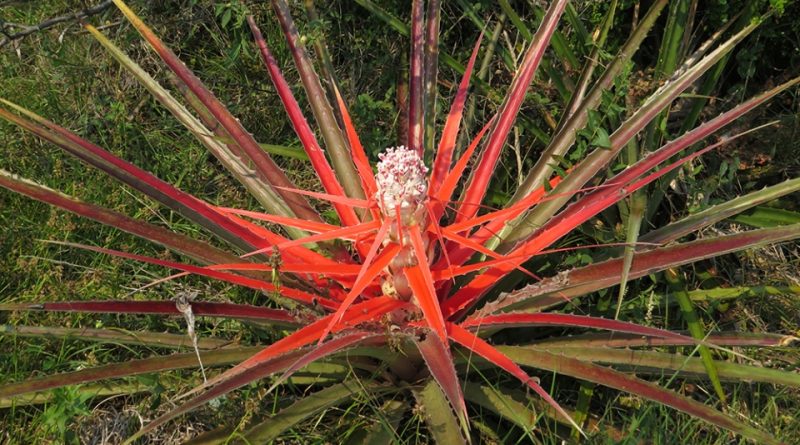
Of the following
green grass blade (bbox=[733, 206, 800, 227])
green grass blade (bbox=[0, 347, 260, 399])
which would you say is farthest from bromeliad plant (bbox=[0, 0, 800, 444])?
green grass blade (bbox=[733, 206, 800, 227])

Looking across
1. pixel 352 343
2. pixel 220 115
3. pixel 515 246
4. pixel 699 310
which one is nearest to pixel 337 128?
pixel 220 115

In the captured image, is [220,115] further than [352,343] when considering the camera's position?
Yes

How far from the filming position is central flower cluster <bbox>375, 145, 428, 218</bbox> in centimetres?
187

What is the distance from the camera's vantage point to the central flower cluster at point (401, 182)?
187cm

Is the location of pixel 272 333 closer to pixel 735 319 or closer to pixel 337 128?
pixel 337 128

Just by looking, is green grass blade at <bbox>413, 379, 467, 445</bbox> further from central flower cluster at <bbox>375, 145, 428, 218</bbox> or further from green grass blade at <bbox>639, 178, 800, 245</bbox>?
green grass blade at <bbox>639, 178, 800, 245</bbox>

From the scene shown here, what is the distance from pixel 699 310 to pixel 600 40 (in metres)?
0.88

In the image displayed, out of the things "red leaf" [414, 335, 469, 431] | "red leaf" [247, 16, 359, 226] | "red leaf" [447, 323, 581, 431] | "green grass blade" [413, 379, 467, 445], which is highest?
"red leaf" [247, 16, 359, 226]

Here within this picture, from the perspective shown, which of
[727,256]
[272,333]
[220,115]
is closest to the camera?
[220,115]

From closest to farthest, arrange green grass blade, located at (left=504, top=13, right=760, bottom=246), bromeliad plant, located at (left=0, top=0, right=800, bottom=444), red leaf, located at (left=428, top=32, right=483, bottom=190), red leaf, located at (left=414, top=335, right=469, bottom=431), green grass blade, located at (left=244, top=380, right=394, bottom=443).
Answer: red leaf, located at (left=414, top=335, right=469, bottom=431)
bromeliad plant, located at (left=0, top=0, right=800, bottom=444)
green grass blade, located at (left=244, top=380, right=394, bottom=443)
green grass blade, located at (left=504, top=13, right=760, bottom=246)
red leaf, located at (left=428, top=32, right=483, bottom=190)

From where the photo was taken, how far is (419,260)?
5.99ft

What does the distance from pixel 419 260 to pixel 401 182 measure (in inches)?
7.1

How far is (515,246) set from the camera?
2188 millimetres

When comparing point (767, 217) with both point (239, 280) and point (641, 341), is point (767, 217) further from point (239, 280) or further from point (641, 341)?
point (239, 280)
